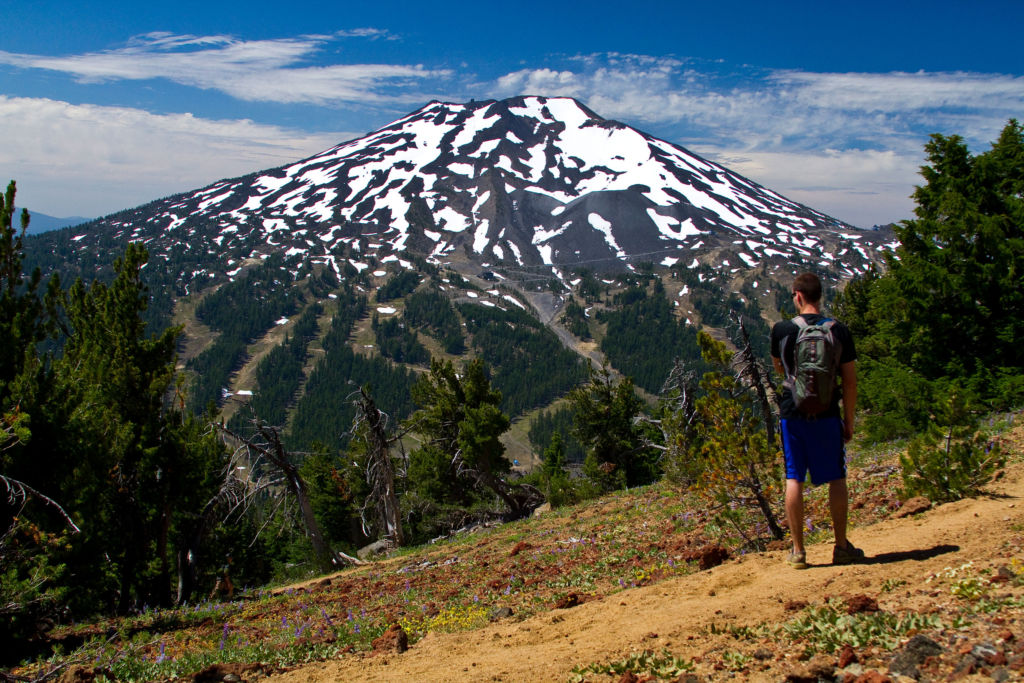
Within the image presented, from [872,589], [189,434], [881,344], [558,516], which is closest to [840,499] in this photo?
[872,589]

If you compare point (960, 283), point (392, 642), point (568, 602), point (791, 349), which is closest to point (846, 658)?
point (791, 349)

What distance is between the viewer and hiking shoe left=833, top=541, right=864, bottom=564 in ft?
18.3

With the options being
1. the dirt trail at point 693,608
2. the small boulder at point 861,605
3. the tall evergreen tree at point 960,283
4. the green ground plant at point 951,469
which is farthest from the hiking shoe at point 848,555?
the tall evergreen tree at point 960,283

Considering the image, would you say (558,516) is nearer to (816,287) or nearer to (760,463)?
(760,463)

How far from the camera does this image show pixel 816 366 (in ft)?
17.9

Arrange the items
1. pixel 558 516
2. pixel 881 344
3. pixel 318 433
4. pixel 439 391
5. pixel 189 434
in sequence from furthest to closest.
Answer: pixel 318 433, pixel 439 391, pixel 881 344, pixel 558 516, pixel 189 434

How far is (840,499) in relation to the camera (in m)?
5.61

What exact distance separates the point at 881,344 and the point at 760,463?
15892 millimetres

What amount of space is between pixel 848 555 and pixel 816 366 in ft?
5.51

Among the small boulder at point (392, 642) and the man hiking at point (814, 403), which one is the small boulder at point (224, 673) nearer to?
the small boulder at point (392, 642)

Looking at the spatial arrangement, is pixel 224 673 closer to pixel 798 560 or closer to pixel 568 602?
pixel 568 602

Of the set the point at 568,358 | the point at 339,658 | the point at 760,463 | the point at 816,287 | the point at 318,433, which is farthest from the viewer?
the point at 568,358

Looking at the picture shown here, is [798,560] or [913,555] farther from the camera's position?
[798,560]

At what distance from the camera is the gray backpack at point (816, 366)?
544cm
